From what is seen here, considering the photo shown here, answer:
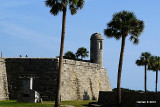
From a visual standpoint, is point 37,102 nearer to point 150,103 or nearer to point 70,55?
point 150,103

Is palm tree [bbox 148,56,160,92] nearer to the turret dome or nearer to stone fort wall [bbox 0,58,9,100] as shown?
the turret dome

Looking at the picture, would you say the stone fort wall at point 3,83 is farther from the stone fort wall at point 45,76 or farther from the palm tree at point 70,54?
the palm tree at point 70,54

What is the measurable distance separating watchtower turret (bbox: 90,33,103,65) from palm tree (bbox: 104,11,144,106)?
53.9ft

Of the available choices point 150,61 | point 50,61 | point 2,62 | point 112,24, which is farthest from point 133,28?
point 150,61

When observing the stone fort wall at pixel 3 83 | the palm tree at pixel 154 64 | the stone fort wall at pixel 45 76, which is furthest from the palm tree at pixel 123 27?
the palm tree at pixel 154 64

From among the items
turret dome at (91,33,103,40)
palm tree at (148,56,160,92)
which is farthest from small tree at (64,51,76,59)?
palm tree at (148,56,160,92)

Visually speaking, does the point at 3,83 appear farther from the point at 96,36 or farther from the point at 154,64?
the point at 154,64

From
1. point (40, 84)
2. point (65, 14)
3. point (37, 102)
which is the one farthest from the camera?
point (40, 84)

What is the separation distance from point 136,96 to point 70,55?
32.8 metres

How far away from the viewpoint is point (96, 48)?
51.1m

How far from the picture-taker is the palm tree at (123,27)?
3372cm

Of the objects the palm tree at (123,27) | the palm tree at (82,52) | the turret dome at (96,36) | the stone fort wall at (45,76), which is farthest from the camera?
the palm tree at (82,52)

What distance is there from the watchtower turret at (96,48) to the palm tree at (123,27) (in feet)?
53.9

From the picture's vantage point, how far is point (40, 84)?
4091cm
